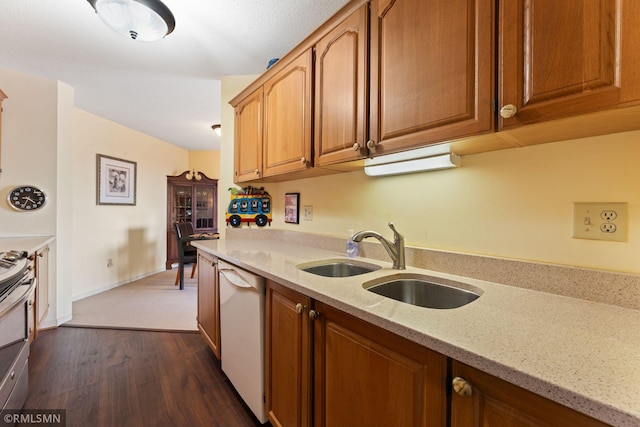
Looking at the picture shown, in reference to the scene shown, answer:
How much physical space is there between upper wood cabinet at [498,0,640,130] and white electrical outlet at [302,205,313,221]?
1388 millimetres

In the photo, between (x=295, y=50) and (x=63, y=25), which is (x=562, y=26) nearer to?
(x=295, y=50)

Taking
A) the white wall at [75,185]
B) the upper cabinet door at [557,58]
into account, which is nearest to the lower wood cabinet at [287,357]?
the upper cabinet door at [557,58]

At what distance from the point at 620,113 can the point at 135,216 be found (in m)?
5.17

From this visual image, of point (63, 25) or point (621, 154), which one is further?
point (63, 25)

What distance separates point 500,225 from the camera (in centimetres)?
107

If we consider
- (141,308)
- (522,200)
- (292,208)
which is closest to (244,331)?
(292,208)

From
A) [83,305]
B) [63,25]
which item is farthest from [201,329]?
[63,25]

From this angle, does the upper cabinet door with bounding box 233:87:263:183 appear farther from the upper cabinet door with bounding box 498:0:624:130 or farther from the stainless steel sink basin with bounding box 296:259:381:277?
the upper cabinet door with bounding box 498:0:624:130

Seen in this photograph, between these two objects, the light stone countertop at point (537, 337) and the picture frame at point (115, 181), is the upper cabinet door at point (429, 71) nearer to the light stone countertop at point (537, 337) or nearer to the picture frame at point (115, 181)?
the light stone countertop at point (537, 337)

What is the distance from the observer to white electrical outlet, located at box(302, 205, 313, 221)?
2034 mm

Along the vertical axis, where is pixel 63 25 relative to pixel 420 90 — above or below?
above

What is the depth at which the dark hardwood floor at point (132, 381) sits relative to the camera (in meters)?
1.48

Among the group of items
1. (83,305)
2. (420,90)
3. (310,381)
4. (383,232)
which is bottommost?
(83,305)

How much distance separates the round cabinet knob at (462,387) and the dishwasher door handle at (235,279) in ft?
3.04
